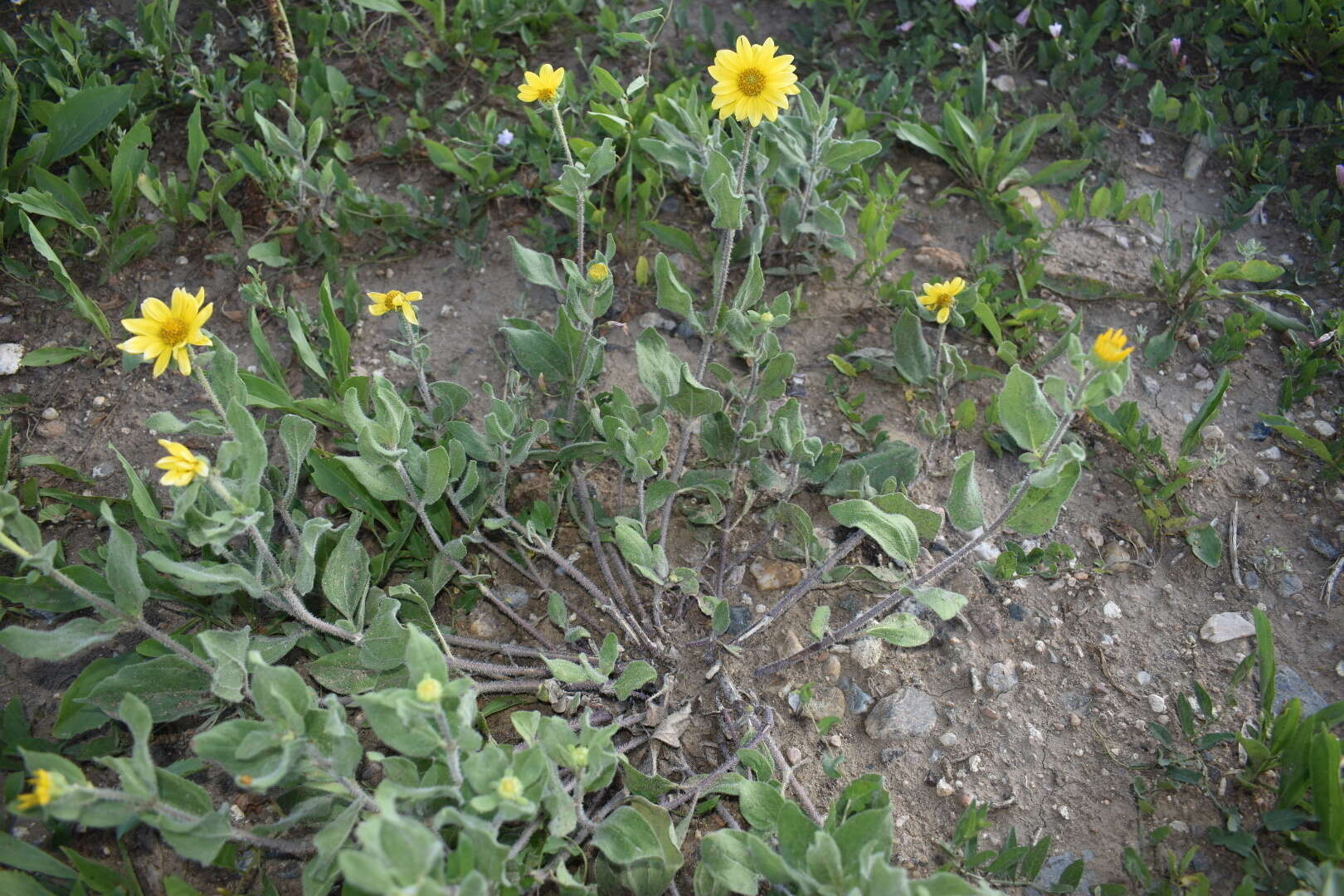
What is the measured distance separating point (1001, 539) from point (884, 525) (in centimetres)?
74

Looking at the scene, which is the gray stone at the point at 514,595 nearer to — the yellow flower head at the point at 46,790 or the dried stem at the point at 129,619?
the dried stem at the point at 129,619

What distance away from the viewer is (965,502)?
2.69 m

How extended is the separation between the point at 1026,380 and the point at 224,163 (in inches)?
132

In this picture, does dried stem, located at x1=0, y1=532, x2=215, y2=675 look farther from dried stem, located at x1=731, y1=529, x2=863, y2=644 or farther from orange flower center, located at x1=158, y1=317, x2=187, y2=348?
dried stem, located at x1=731, y1=529, x2=863, y2=644

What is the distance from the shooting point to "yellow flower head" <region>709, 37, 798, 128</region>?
2918mm

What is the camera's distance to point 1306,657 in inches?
116

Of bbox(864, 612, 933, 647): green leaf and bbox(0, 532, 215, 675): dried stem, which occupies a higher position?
bbox(864, 612, 933, 647): green leaf

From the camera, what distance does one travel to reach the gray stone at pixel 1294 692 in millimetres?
2838

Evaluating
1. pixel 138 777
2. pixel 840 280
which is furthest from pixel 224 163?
pixel 138 777

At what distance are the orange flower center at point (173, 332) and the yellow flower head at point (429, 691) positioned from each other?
3.80ft

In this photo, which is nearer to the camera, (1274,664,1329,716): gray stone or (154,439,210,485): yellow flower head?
(154,439,210,485): yellow flower head

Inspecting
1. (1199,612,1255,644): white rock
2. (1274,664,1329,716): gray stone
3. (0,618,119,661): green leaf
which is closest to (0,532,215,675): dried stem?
(0,618,119,661): green leaf

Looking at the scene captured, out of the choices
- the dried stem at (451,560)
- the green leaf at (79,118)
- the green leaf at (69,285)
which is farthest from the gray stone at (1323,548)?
the green leaf at (79,118)

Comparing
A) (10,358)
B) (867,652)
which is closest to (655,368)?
(867,652)
